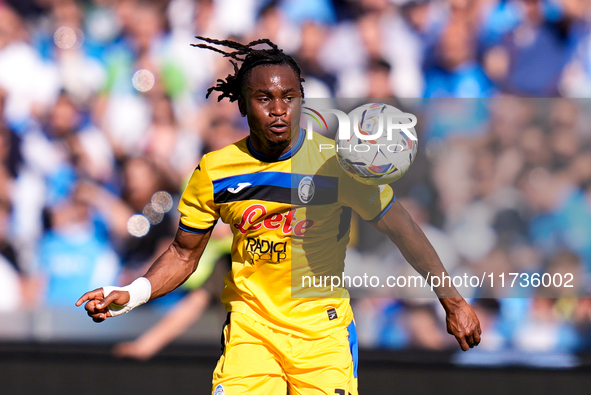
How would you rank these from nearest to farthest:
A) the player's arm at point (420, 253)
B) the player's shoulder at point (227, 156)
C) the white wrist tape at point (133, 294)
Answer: the white wrist tape at point (133, 294), the player's arm at point (420, 253), the player's shoulder at point (227, 156)

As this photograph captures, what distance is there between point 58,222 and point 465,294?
343cm

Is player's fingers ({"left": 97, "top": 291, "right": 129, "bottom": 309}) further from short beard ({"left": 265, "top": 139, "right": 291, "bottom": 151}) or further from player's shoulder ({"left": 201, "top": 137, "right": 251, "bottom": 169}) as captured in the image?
short beard ({"left": 265, "top": 139, "right": 291, "bottom": 151})

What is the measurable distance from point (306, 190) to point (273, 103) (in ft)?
1.40

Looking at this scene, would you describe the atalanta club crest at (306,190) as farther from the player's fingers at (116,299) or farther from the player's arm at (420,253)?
the player's fingers at (116,299)

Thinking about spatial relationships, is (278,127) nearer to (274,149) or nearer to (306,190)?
(274,149)

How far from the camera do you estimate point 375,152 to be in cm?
267

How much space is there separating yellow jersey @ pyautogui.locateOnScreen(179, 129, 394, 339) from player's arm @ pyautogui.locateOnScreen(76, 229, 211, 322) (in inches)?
3.5

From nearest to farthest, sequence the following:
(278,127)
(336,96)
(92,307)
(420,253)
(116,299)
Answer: (92,307) < (116,299) < (278,127) < (420,253) < (336,96)

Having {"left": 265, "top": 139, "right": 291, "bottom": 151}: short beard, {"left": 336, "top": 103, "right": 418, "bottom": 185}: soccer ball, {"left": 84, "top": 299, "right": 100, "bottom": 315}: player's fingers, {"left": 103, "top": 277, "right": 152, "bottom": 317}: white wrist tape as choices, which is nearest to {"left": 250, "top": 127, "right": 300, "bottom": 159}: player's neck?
{"left": 265, "top": 139, "right": 291, "bottom": 151}: short beard

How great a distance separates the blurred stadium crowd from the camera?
15.1 ft

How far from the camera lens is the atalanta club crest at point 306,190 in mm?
2828

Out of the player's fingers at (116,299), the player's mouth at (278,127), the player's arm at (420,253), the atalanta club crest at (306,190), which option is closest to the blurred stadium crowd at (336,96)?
the player's arm at (420,253)

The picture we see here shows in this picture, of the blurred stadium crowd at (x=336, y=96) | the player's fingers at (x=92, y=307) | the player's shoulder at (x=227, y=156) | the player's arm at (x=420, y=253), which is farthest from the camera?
the blurred stadium crowd at (x=336, y=96)

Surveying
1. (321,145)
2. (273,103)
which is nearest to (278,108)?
(273,103)
